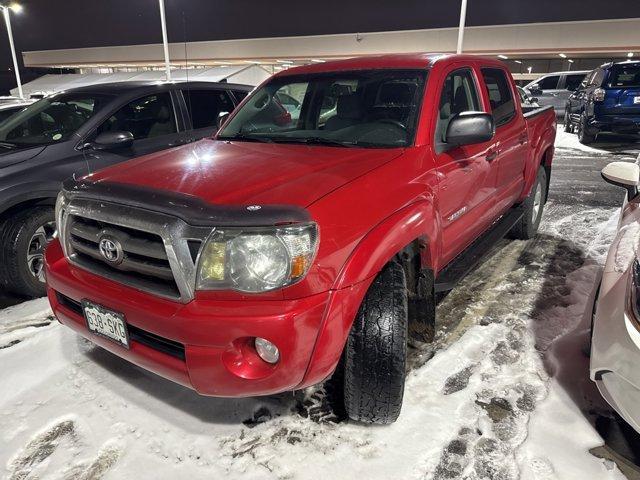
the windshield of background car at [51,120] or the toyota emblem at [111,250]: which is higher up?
the windshield of background car at [51,120]

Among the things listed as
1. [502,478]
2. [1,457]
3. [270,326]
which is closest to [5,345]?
[1,457]

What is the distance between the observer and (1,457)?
2170 millimetres

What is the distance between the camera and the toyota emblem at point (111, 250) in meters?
2.10

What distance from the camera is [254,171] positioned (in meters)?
2.32

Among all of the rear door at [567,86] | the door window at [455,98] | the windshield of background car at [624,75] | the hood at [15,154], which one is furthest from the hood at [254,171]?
the rear door at [567,86]

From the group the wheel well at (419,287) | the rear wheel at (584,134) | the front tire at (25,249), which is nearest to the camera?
the wheel well at (419,287)

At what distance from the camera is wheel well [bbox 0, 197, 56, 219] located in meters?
3.56

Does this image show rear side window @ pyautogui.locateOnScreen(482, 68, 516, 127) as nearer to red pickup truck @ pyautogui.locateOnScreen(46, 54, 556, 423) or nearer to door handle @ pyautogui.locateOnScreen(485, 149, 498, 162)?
door handle @ pyautogui.locateOnScreen(485, 149, 498, 162)

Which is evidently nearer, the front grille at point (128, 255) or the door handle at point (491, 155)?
the front grille at point (128, 255)

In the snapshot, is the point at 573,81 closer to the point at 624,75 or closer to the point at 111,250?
the point at 624,75

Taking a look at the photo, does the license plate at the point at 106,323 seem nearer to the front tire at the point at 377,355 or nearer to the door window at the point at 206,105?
the front tire at the point at 377,355

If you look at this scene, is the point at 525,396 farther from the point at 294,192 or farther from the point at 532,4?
the point at 532,4

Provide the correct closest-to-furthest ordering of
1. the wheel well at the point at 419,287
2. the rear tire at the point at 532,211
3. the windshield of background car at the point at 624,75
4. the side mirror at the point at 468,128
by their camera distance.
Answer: the wheel well at the point at 419,287 < the side mirror at the point at 468,128 < the rear tire at the point at 532,211 < the windshield of background car at the point at 624,75

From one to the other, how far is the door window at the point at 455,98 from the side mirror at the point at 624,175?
983 millimetres
